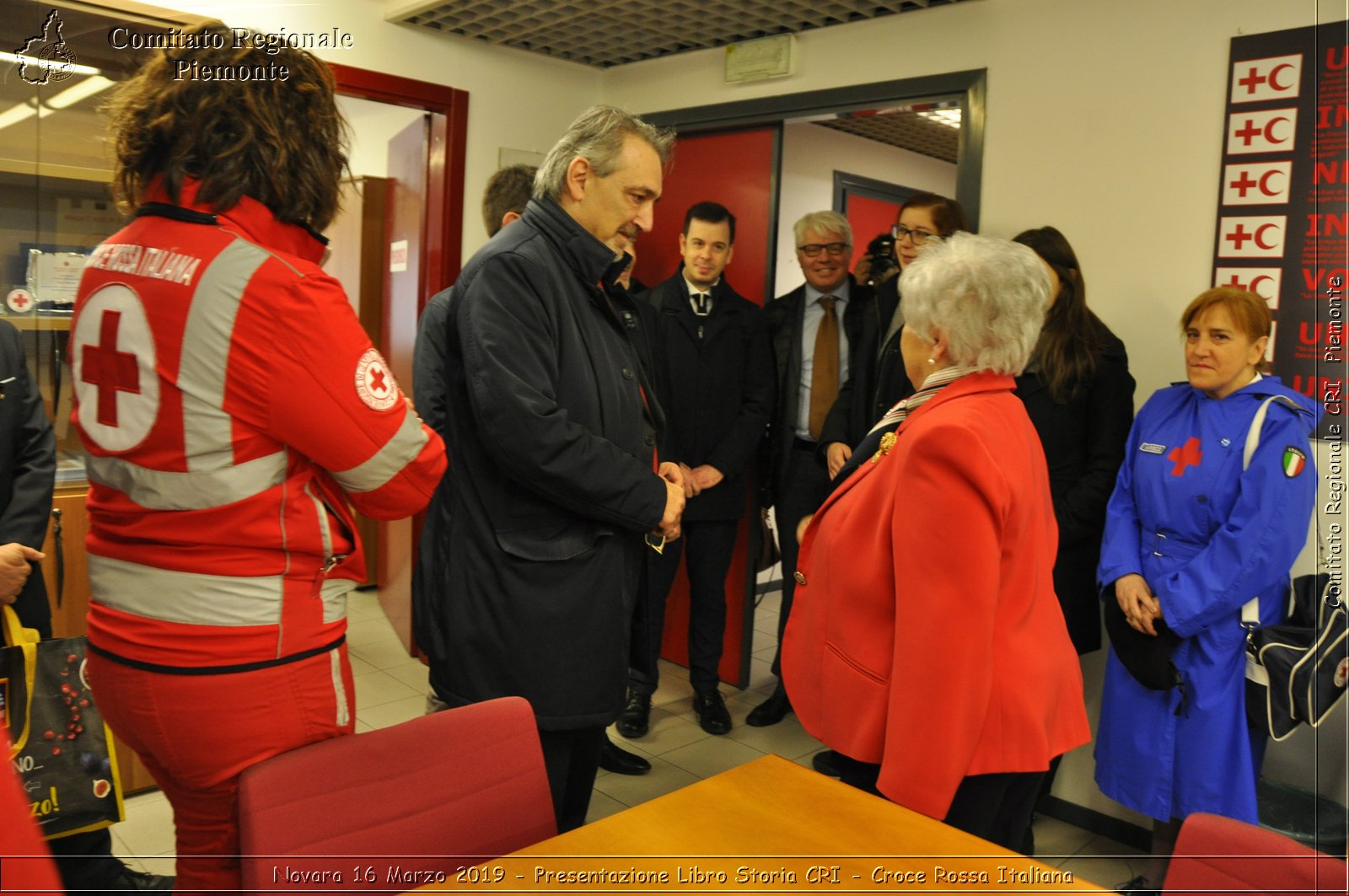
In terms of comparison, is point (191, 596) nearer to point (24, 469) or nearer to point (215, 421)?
point (215, 421)

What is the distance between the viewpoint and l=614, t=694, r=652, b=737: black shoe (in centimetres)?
354

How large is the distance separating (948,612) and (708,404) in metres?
2.20

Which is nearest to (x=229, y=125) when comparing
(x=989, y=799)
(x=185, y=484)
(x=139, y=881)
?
(x=185, y=484)

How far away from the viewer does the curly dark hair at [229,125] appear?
126 cm

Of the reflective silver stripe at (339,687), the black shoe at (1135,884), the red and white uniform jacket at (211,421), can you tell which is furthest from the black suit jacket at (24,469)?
the black shoe at (1135,884)

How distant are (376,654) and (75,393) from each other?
3.14 metres

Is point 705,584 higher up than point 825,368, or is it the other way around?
point 825,368

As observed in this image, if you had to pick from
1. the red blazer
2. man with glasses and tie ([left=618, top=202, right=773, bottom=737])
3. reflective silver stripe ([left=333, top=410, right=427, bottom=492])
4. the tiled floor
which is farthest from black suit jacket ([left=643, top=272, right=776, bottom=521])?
reflective silver stripe ([left=333, top=410, right=427, bottom=492])

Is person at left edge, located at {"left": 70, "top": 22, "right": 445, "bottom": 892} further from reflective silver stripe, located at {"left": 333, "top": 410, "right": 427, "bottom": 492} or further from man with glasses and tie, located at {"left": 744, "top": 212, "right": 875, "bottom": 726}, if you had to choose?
man with glasses and tie, located at {"left": 744, "top": 212, "right": 875, "bottom": 726}

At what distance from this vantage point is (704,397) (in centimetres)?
365

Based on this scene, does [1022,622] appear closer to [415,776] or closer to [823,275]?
[415,776]

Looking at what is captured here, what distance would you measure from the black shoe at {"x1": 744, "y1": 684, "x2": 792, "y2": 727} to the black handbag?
1.68m

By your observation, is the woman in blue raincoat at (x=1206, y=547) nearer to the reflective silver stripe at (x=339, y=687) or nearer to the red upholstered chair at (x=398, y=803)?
the red upholstered chair at (x=398, y=803)

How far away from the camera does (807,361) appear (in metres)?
3.81
